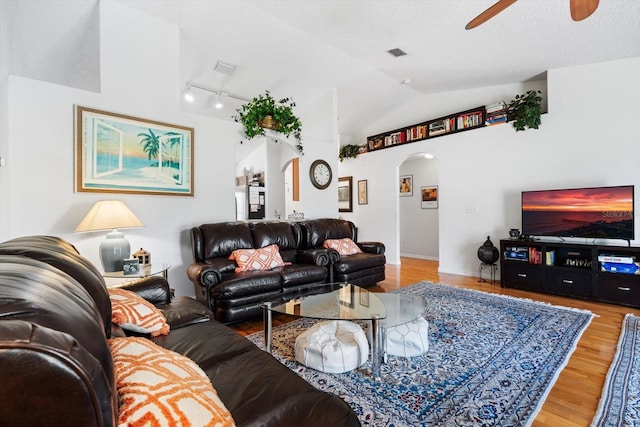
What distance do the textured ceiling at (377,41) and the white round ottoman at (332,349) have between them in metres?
3.08

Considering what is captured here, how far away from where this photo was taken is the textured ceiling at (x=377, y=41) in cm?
299

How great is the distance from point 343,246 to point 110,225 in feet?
8.97

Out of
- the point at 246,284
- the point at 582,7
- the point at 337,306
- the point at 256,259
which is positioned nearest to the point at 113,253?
the point at 246,284

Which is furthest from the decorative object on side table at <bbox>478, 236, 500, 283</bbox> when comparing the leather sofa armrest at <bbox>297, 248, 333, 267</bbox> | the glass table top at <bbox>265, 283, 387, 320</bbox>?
the glass table top at <bbox>265, 283, 387, 320</bbox>

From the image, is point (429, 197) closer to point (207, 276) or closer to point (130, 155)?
point (207, 276)

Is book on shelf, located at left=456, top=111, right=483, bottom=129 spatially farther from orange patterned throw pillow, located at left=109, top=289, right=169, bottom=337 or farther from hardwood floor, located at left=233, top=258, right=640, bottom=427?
orange patterned throw pillow, located at left=109, top=289, right=169, bottom=337

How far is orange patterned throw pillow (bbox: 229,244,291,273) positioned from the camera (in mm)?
3254

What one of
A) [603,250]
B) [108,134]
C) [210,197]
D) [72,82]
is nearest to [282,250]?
[210,197]

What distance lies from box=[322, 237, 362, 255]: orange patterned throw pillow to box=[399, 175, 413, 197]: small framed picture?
3214 mm

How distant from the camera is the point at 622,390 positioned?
1794 mm

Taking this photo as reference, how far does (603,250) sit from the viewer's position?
3.46 metres

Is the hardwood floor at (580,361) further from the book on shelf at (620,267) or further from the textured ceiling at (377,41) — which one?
the textured ceiling at (377,41)

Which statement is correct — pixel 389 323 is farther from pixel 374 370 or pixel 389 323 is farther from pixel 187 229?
pixel 187 229

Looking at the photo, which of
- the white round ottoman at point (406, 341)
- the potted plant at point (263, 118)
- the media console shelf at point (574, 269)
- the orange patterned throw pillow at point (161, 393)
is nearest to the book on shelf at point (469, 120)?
the media console shelf at point (574, 269)
